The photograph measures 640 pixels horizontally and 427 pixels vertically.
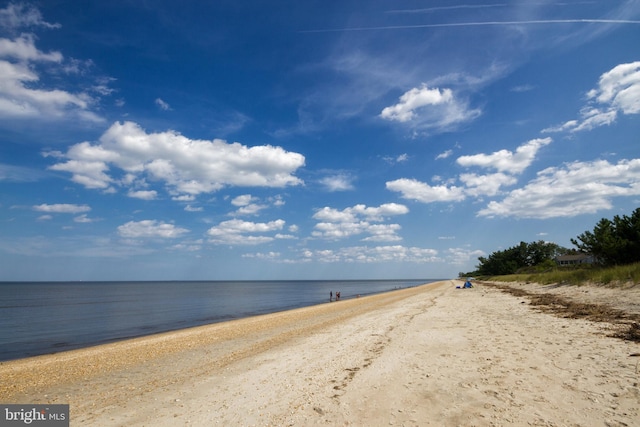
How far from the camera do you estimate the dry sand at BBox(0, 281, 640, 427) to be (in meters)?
5.66

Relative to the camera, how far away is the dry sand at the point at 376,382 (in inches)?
223

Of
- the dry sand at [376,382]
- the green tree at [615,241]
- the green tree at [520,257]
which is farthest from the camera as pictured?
the green tree at [520,257]

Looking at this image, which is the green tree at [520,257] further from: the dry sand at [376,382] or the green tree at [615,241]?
the dry sand at [376,382]

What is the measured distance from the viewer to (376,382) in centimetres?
743

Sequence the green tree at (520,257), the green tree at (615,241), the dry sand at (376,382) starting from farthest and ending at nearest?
the green tree at (520,257) → the green tree at (615,241) → the dry sand at (376,382)

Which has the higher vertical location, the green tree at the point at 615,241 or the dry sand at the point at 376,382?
the green tree at the point at 615,241

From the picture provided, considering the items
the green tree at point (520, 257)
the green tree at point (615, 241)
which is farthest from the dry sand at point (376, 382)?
the green tree at point (520, 257)

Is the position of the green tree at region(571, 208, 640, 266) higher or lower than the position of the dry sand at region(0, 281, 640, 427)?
higher

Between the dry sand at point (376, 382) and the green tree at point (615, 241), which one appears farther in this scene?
the green tree at point (615, 241)

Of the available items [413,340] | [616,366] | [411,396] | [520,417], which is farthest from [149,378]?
[616,366]

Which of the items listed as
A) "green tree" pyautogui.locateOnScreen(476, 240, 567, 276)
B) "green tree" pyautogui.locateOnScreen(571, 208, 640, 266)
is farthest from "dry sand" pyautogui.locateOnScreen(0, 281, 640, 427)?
"green tree" pyautogui.locateOnScreen(476, 240, 567, 276)

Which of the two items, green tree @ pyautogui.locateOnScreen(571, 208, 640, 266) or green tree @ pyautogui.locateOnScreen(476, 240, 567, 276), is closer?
green tree @ pyautogui.locateOnScreen(571, 208, 640, 266)

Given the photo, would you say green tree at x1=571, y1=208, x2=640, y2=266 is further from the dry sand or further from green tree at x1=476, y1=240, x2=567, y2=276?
green tree at x1=476, y1=240, x2=567, y2=276

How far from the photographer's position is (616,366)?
7098 millimetres
